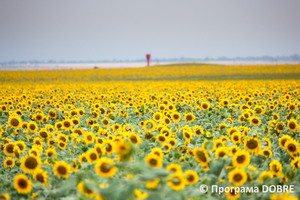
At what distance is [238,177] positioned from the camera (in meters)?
2.41

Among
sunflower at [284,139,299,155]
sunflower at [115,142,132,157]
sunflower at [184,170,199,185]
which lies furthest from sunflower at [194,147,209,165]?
sunflower at [284,139,299,155]

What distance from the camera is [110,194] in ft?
5.91

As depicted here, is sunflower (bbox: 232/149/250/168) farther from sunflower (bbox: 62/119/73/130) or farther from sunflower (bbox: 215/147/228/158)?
sunflower (bbox: 62/119/73/130)

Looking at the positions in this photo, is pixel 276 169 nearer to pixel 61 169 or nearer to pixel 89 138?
pixel 61 169

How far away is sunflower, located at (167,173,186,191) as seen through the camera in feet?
6.86

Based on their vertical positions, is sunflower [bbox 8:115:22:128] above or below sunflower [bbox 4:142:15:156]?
above

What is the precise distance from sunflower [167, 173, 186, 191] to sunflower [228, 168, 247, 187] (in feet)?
1.87

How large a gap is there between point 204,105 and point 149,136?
8.34ft

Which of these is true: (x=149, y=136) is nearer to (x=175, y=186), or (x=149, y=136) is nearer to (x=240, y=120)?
(x=175, y=186)

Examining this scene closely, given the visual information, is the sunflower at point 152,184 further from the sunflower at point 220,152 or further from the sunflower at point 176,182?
the sunflower at point 220,152

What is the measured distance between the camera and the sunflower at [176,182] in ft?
6.86

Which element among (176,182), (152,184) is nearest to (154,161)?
(176,182)

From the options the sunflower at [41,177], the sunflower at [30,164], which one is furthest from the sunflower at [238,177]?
the sunflower at [30,164]

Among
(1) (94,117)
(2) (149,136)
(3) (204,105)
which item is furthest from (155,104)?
(2) (149,136)
